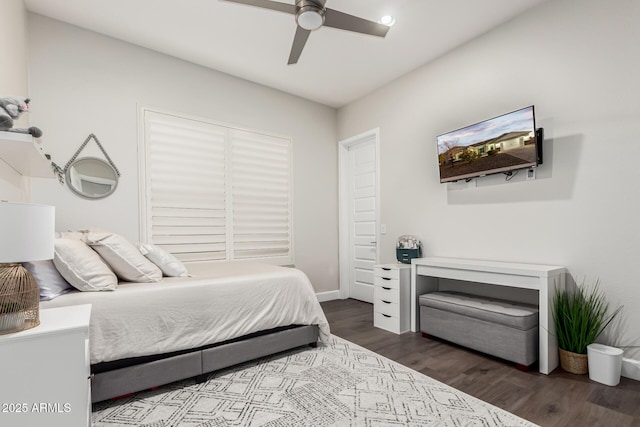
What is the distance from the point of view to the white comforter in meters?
1.88

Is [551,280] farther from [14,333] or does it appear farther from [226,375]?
[14,333]

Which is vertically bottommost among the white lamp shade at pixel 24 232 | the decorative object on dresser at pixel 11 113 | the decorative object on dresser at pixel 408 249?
the decorative object on dresser at pixel 408 249

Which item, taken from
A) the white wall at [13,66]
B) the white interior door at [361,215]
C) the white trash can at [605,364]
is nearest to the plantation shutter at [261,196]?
the white interior door at [361,215]

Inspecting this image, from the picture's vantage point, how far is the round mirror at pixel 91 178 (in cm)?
299

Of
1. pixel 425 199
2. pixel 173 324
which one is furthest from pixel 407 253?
pixel 173 324

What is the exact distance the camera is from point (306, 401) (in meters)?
1.99

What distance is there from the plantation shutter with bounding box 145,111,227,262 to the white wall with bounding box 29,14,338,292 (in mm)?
173

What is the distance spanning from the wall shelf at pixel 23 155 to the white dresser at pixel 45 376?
0.79m

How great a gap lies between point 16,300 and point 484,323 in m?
3.01

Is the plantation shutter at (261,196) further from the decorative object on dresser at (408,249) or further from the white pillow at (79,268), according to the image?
the white pillow at (79,268)

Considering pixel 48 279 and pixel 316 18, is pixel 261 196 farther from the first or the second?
pixel 48 279

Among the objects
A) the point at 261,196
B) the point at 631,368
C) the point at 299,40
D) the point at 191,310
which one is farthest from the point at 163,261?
→ the point at 631,368

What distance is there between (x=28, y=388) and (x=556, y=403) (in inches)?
109

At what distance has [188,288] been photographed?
2.21 metres
